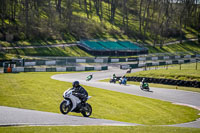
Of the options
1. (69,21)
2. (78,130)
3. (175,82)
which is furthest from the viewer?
(69,21)

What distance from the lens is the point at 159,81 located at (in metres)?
36.5

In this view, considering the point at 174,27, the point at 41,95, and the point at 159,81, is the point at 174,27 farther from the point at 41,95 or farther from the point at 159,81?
the point at 41,95

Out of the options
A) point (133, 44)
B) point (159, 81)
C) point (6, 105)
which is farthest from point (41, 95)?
point (133, 44)

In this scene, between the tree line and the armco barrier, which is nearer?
the armco barrier

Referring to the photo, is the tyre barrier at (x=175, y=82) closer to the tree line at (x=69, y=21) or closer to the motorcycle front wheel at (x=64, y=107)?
the motorcycle front wheel at (x=64, y=107)

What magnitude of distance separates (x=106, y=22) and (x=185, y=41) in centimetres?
3045

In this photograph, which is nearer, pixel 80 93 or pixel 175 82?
pixel 80 93

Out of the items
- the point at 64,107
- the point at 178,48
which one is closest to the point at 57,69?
the point at 64,107

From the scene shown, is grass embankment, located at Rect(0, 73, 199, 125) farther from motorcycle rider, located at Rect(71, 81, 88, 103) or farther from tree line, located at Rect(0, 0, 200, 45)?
tree line, located at Rect(0, 0, 200, 45)

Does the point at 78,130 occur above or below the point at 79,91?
below

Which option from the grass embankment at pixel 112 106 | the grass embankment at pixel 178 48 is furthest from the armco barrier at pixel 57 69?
the grass embankment at pixel 178 48

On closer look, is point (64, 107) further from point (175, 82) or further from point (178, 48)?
point (178, 48)

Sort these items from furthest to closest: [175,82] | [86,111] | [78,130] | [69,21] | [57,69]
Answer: [69,21] < [57,69] < [175,82] < [86,111] < [78,130]

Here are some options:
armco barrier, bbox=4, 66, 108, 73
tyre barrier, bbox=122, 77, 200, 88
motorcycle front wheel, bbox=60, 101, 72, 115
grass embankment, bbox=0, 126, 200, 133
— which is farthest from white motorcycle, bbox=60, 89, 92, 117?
armco barrier, bbox=4, 66, 108, 73
